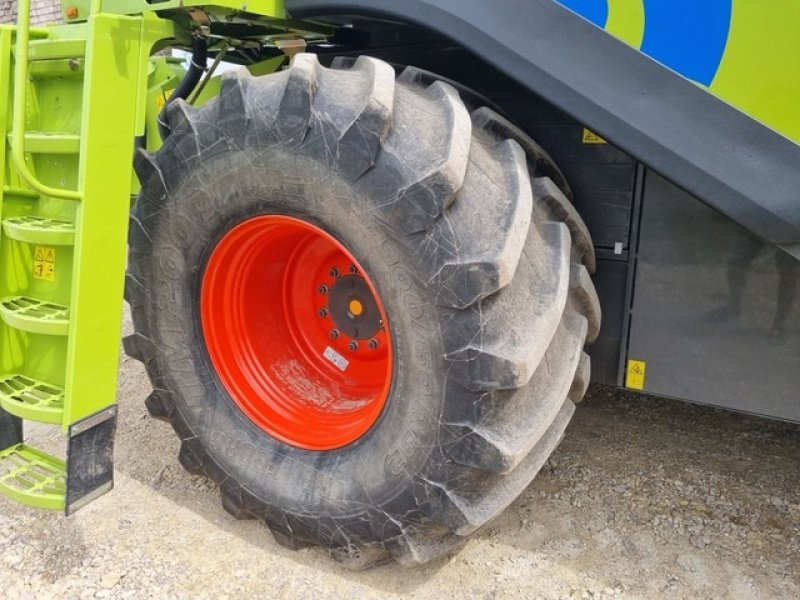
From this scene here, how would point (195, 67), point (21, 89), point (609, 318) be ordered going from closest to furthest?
point (21, 89) → point (609, 318) → point (195, 67)

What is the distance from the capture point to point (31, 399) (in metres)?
1.98

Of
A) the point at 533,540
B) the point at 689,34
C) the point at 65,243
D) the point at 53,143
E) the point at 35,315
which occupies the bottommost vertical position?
the point at 533,540

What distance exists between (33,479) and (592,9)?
2.00m

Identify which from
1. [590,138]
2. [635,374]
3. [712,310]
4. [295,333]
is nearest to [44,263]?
[295,333]

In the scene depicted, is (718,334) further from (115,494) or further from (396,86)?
(115,494)

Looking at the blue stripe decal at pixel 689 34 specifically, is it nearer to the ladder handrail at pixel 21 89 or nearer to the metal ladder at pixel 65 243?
the metal ladder at pixel 65 243

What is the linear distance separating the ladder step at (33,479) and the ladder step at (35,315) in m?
0.43

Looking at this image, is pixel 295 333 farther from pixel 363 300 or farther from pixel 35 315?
pixel 35 315

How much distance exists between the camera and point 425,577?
6.56ft

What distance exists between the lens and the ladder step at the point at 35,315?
1877mm

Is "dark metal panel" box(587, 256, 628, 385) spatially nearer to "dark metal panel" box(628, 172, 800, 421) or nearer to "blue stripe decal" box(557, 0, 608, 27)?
"dark metal panel" box(628, 172, 800, 421)

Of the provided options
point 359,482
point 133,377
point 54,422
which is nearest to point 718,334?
point 359,482

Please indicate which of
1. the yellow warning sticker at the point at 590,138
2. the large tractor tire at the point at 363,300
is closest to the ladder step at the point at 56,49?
the large tractor tire at the point at 363,300

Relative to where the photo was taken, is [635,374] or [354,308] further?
[354,308]
